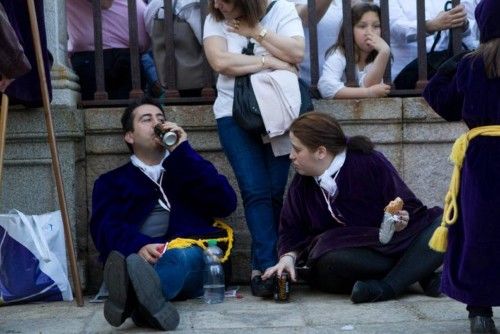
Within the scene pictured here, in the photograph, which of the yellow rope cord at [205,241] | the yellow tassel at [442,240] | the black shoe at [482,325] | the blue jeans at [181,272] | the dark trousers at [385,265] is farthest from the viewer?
the yellow rope cord at [205,241]

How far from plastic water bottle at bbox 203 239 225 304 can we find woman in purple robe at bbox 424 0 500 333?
149cm

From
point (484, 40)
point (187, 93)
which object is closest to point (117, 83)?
point (187, 93)

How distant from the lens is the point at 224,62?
6.23 metres

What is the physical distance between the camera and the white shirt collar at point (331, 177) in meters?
6.02

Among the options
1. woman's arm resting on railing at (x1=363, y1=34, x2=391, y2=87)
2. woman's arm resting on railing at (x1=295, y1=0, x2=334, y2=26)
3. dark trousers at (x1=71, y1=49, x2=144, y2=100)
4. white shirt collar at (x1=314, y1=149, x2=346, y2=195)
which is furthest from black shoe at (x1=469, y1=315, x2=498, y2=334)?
dark trousers at (x1=71, y1=49, x2=144, y2=100)

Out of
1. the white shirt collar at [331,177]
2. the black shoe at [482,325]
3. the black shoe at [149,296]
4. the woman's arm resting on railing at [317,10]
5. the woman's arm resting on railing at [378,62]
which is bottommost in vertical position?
the black shoe at [482,325]

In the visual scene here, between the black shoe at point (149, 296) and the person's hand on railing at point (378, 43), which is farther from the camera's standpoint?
the person's hand on railing at point (378, 43)

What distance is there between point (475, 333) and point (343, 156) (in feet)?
4.75

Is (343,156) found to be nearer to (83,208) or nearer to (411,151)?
(411,151)

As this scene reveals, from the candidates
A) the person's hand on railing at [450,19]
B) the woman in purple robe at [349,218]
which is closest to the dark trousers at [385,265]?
the woman in purple robe at [349,218]

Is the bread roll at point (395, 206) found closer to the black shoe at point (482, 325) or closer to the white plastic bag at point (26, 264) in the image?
the black shoe at point (482, 325)

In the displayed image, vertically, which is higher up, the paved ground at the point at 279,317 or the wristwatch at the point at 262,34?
the wristwatch at the point at 262,34

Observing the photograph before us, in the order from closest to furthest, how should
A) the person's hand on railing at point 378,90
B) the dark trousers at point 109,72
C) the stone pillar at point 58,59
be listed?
the stone pillar at point 58,59 < the person's hand on railing at point 378,90 < the dark trousers at point 109,72

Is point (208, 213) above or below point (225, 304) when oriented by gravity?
above
